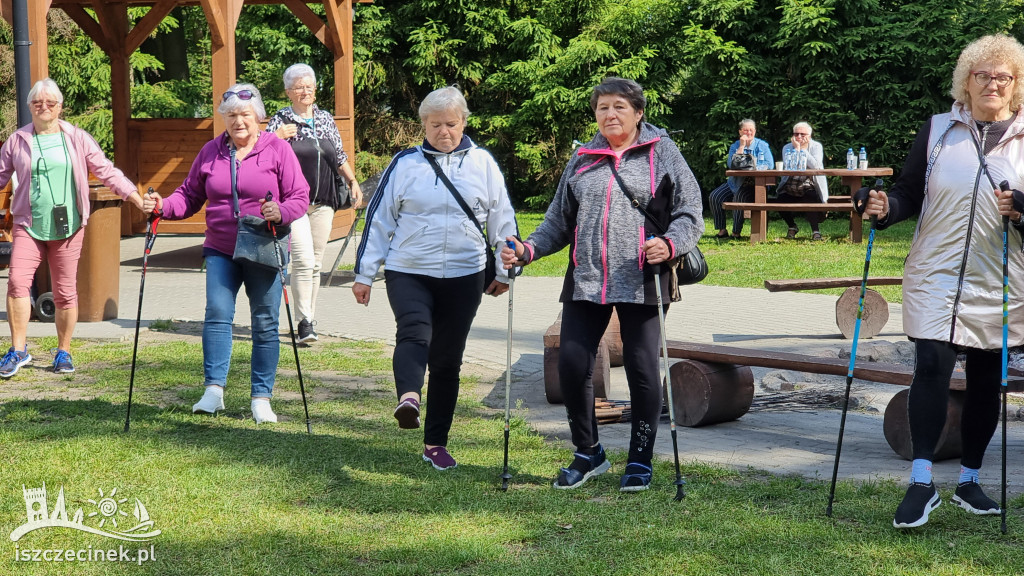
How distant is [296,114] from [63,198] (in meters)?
1.71

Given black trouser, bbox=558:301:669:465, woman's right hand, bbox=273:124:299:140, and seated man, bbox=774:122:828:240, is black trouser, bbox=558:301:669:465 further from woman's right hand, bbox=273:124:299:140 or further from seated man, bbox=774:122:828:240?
seated man, bbox=774:122:828:240

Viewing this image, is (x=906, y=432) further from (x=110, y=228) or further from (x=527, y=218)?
(x=527, y=218)

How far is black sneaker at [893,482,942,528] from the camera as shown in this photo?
3.88 metres

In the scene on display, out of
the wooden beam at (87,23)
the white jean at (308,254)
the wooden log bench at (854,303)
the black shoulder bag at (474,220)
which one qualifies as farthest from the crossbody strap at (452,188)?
the wooden beam at (87,23)

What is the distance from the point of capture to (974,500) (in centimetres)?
411

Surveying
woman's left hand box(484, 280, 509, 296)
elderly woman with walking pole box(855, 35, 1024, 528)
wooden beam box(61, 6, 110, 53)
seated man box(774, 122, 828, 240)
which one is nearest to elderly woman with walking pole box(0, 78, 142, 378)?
woman's left hand box(484, 280, 509, 296)

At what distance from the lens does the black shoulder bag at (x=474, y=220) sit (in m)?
4.75

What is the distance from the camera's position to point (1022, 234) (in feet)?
13.4

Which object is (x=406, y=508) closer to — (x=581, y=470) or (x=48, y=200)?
(x=581, y=470)

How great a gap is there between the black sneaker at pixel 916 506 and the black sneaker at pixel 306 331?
16.4 ft

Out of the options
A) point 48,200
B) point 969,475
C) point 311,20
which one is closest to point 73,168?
point 48,200

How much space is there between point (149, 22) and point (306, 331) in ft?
28.0

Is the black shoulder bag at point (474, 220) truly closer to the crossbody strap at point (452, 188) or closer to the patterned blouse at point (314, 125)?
the crossbody strap at point (452, 188)

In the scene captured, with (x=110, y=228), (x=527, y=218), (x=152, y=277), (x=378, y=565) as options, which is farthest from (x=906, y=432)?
(x=527, y=218)
